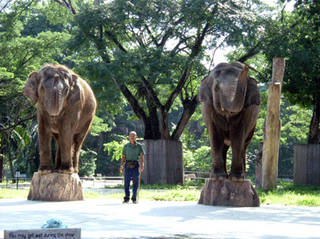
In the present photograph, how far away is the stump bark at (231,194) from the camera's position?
10750mm

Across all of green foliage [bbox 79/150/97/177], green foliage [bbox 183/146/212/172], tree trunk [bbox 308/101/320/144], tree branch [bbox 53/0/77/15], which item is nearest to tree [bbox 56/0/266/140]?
tree branch [bbox 53/0/77/15]

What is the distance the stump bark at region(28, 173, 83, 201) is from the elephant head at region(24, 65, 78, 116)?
1281 millimetres

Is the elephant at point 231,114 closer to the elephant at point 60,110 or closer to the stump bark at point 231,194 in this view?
the stump bark at point 231,194

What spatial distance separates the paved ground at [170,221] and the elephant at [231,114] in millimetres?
1027

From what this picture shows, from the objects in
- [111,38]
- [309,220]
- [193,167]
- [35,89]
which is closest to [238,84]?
[309,220]

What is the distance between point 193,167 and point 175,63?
20.1m

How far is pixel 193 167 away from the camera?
137 ft

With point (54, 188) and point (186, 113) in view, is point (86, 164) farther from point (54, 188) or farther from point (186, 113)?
point (54, 188)

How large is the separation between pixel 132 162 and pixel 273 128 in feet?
22.1

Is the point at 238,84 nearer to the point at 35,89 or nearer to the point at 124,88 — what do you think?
the point at 35,89

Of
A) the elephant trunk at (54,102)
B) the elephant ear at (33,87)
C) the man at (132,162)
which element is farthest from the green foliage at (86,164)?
the elephant trunk at (54,102)

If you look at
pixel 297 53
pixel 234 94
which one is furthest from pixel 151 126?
pixel 234 94

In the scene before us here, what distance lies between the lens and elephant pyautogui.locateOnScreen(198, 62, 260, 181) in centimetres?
1062

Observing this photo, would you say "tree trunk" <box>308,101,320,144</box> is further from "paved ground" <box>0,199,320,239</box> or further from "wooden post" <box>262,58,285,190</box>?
"paved ground" <box>0,199,320,239</box>
